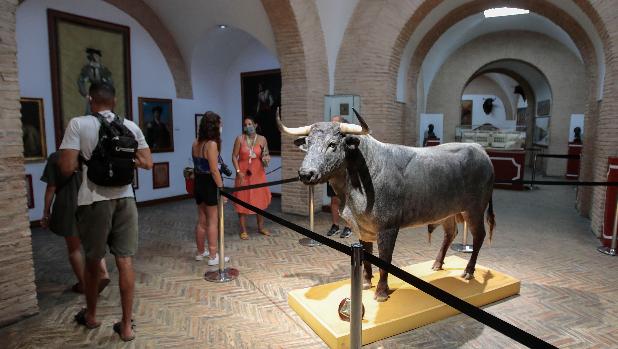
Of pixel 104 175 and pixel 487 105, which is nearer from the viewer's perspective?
pixel 104 175

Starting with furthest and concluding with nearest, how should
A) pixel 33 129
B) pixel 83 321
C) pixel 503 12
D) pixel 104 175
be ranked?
pixel 503 12, pixel 33 129, pixel 83 321, pixel 104 175

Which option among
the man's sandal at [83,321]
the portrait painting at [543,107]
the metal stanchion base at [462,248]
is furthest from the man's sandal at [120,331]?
the portrait painting at [543,107]

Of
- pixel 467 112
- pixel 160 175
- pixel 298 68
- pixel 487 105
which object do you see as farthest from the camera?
pixel 467 112

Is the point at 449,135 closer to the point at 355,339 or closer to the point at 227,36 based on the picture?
the point at 227,36

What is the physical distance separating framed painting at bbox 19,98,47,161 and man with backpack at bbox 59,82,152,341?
539 centimetres

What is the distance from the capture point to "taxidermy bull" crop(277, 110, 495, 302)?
10.9 feet

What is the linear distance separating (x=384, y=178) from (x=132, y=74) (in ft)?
26.4

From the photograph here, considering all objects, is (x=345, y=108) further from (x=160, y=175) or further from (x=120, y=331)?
(x=120, y=331)

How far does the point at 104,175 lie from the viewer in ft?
10.3

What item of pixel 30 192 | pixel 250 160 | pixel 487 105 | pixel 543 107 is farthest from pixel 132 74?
pixel 487 105

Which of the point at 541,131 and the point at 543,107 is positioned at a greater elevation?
the point at 543,107

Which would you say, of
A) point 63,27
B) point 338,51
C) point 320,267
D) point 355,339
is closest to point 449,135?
point 338,51

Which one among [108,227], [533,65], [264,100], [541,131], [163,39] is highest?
[533,65]

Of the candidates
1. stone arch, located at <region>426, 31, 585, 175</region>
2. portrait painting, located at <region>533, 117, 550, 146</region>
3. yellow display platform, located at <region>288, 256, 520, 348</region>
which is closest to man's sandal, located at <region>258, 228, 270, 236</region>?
yellow display platform, located at <region>288, 256, 520, 348</region>
